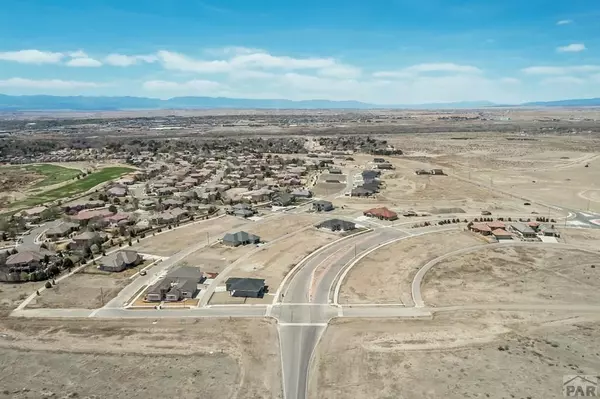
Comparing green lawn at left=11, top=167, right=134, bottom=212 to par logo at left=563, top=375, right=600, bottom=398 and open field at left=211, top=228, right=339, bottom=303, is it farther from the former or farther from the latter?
par logo at left=563, top=375, right=600, bottom=398

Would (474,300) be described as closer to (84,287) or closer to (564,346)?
(564,346)

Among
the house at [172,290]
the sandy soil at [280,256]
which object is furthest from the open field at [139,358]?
the sandy soil at [280,256]

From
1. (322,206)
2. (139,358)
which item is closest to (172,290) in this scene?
(139,358)

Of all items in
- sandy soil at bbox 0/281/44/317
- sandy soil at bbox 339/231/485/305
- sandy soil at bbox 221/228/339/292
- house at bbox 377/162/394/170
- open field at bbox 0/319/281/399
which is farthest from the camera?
house at bbox 377/162/394/170

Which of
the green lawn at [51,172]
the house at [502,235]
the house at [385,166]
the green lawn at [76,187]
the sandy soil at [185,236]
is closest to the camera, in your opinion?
the sandy soil at [185,236]

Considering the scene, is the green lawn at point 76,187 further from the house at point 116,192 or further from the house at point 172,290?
the house at point 172,290

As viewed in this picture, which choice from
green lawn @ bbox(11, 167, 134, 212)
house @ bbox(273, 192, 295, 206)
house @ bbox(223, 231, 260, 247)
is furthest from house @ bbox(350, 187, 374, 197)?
green lawn @ bbox(11, 167, 134, 212)
